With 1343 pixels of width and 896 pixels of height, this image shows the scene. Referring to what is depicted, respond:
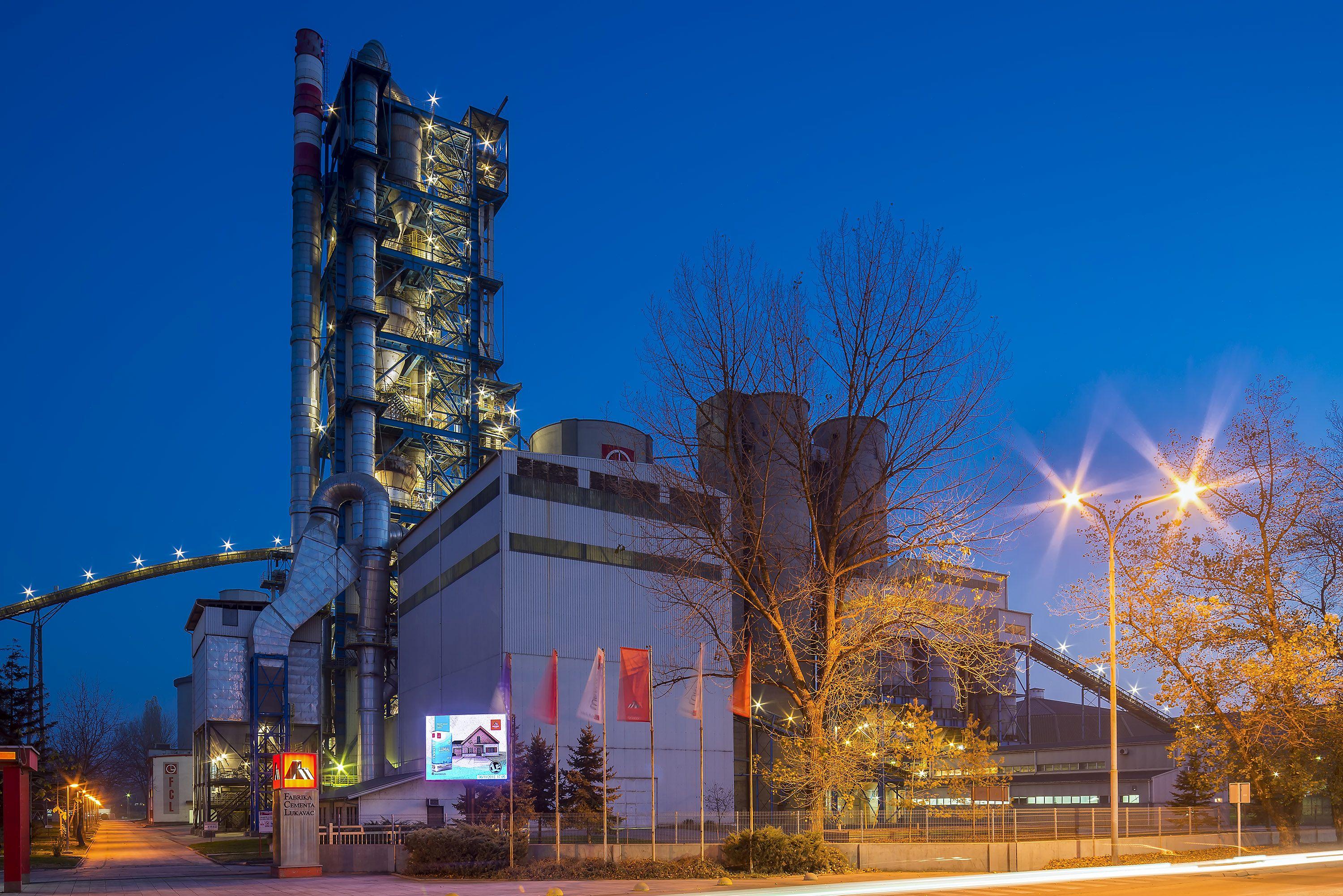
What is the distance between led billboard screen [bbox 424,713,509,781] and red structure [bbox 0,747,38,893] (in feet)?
39.6

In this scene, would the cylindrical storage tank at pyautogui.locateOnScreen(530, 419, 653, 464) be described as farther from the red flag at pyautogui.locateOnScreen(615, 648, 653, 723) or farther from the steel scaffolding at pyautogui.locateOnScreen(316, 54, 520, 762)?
the red flag at pyautogui.locateOnScreen(615, 648, 653, 723)

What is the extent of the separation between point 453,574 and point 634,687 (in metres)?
35.2

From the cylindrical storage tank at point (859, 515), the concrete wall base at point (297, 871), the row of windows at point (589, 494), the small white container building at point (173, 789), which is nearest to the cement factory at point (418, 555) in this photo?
the row of windows at point (589, 494)

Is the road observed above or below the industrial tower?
below

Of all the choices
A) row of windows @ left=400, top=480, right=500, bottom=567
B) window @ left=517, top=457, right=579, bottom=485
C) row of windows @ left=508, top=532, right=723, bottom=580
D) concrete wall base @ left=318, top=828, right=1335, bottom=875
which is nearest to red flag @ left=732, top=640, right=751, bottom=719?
concrete wall base @ left=318, top=828, right=1335, bottom=875

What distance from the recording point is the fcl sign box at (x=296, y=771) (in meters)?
32.4

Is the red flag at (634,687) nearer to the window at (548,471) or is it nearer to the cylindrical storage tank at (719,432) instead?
the cylindrical storage tank at (719,432)

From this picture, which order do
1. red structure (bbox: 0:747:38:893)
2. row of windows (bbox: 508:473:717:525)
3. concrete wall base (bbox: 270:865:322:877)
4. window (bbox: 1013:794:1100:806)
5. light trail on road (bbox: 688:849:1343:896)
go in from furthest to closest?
1. window (bbox: 1013:794:1100:806)
2. row of windows (bbox: 508:473:717:525)
3. concrete wall base (bbox: 270:865:322:877)
4. red structure (bbox: 0:747:38:893)
5. light trail on road (bbox: 688:849:1343:896)

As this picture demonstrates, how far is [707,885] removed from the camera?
75.5ft

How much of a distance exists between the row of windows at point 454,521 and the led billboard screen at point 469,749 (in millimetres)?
19935

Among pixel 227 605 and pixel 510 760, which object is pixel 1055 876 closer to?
pixel 510 760

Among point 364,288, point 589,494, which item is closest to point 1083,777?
point 589,494

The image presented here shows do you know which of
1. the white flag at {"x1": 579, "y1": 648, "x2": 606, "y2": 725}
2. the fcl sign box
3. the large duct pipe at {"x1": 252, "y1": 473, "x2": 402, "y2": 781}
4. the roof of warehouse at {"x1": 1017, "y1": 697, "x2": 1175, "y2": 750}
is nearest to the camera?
the white flag at {"x1": 579, "y1": 648, "x2": 606, "y2": 725}

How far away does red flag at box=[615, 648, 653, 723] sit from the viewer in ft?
91.0
